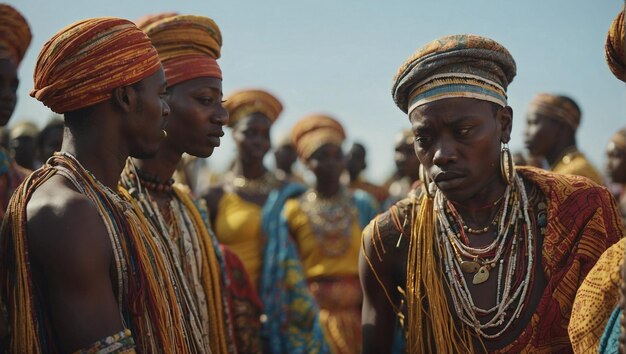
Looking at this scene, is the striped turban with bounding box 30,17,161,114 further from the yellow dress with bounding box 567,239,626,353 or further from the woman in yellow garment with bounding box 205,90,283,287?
the woman in yellow garment with bounding box 205,90,283,287

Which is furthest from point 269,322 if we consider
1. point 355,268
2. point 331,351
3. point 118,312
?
point 118,312

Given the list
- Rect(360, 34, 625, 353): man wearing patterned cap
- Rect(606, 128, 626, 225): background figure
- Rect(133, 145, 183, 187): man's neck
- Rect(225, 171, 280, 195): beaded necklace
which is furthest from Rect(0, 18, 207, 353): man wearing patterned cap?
Rect(606, 128, 626, 225): background figure

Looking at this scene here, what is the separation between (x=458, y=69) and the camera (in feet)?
10.9

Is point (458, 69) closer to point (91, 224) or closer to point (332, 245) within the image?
point (91, 224)

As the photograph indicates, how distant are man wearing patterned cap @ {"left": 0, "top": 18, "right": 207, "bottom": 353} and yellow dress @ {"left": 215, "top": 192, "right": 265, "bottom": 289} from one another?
162 inches

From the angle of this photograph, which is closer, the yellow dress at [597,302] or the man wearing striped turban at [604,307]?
the man wearing striped turban at [604,307]

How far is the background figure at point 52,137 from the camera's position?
665 centimetres

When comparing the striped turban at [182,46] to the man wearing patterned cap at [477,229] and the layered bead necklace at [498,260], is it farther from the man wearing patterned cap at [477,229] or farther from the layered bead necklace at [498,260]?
the layered bead necklace at [498,260]

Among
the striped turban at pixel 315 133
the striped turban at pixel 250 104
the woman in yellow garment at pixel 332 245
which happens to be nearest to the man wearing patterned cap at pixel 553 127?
the woman in yellow garment at pixel 332 245

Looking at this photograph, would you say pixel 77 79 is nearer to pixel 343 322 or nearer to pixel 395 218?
pixel 395 218

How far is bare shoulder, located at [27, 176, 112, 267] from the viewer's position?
8.23 feet

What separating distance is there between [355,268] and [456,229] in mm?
4521

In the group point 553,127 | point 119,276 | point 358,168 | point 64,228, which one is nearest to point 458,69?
point 119,276

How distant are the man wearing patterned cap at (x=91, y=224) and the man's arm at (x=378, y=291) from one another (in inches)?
38.0
